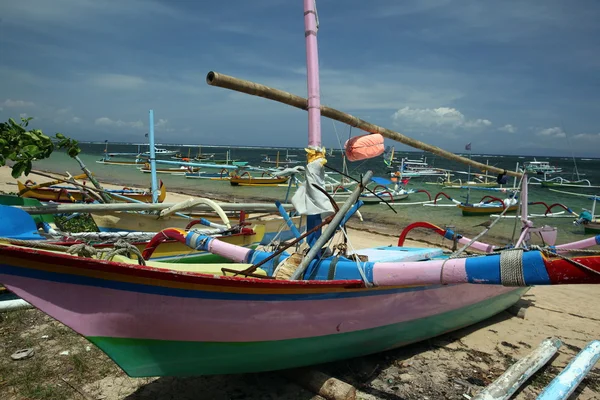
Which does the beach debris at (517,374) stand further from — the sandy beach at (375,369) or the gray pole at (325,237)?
the gray pole at (325,237)

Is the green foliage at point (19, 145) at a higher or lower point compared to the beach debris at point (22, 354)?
higher

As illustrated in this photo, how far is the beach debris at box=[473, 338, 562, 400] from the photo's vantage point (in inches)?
158

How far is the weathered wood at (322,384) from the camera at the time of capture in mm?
3955

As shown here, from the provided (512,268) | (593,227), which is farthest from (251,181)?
(512,268)

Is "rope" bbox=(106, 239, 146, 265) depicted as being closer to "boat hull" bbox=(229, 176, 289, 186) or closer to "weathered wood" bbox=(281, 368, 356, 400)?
"weathered wood" bbox=(281, 368, 356, 400)

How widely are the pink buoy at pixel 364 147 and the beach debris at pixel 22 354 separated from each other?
4.47 metres

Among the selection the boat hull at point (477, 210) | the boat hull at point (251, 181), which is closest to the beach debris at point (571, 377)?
the boat hull at point (477, 210)

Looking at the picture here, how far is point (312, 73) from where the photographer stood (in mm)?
4879

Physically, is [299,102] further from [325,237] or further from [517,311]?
[517,311]

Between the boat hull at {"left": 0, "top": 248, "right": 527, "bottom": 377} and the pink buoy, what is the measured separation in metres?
1.67

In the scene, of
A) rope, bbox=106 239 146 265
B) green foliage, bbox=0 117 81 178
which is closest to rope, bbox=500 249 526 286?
rope, bbox=106 239 146 265

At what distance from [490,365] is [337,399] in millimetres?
2461

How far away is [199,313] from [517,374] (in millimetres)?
3604

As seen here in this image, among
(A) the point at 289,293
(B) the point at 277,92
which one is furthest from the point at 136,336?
(B) the point at 277,92
